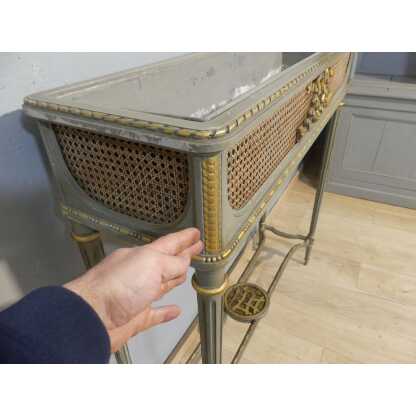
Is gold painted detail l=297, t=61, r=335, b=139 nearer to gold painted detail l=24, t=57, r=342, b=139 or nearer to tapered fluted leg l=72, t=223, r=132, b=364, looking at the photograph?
gold painted detail l=24, t=57, r=342, b=139

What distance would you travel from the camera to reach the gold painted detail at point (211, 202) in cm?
36

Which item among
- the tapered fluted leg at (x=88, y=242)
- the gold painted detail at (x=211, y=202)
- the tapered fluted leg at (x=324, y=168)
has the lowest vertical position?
the tapered fluted leg at (x=324, y=168)

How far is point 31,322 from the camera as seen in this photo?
0.28 metres

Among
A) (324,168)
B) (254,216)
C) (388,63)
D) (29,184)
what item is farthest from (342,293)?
(388,63)

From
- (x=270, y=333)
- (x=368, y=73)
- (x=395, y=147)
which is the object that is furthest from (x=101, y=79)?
(x=368, y=73)

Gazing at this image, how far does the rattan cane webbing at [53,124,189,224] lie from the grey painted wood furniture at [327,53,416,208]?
177cm

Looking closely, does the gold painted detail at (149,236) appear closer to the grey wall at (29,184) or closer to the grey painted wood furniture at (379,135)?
the grey wall at (29,184)

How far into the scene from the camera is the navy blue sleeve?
27cm

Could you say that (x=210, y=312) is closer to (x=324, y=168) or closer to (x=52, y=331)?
(x=52, y=331)

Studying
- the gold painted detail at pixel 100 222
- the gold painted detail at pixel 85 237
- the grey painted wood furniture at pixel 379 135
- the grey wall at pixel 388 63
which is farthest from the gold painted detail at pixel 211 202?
the grey wall at pixel 388 63

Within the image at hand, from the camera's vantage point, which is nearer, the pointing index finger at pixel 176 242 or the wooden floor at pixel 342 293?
the pointing index finger at pixel 176 242

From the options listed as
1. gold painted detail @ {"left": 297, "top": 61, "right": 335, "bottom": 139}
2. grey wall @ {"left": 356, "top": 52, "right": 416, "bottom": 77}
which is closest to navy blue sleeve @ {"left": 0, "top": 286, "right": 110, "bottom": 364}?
gold painted detail @ {"left": 297, "top": 61, "right": 335, "bottom": 139}

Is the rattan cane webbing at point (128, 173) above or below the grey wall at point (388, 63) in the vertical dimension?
above

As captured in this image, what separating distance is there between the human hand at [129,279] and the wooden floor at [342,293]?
98 centimetres
